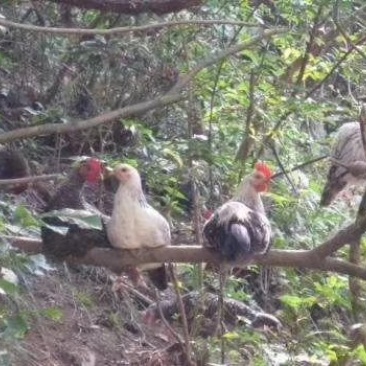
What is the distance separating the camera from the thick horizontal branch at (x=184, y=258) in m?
3.79

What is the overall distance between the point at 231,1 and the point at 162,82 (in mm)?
836

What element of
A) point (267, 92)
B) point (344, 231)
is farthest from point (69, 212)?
point (267, 92)

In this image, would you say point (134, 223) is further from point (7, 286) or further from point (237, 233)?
point (7, 286)

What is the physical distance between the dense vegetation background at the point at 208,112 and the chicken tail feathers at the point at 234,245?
33.4 inches

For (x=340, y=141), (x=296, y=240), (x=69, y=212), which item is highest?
(x=69, y=212)

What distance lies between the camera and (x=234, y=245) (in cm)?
402

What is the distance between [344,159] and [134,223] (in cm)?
232

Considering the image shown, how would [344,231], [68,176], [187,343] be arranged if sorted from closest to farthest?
[344,231] < [68,176] < [187,343]

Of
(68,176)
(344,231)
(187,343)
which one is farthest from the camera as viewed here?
(187,343)

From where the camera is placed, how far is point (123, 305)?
245 inches

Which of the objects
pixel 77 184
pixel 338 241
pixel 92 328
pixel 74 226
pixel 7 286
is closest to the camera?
pixel 7 286

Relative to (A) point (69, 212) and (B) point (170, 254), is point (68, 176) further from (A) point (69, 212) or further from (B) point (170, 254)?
(A) point (69, 212)

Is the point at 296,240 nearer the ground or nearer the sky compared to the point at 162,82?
nearer the ground

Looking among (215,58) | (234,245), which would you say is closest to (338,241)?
(234,245)
